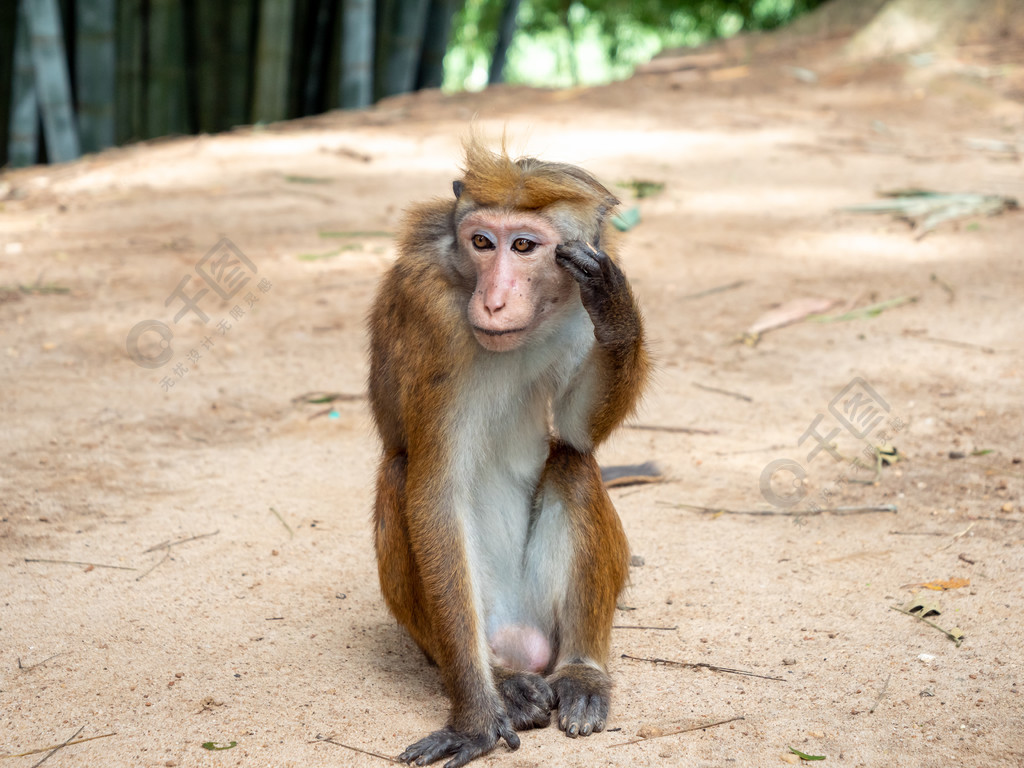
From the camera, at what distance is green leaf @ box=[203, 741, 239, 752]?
321 cm

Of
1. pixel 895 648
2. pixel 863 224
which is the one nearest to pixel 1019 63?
pixel 863 224

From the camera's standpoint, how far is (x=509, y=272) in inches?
129

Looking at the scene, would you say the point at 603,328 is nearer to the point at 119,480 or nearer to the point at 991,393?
the point at 119,480

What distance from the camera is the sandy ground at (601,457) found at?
3.45 m

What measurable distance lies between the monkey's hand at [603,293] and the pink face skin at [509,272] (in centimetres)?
7

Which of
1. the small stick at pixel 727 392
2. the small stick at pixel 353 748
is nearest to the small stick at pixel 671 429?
the small stick at pixel 727 392

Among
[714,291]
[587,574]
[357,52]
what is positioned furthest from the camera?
[357,52]

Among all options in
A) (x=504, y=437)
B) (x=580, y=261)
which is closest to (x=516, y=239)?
(x=580, y=261)

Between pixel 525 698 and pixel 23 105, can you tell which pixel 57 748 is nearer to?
pixel 525 698

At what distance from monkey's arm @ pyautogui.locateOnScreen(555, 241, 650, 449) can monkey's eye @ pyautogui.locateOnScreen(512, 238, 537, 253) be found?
0.26ft

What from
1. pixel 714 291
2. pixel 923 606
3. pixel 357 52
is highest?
pixel 357 52

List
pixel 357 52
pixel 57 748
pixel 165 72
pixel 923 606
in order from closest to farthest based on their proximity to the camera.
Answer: pixel 57 748, pixel 923 606, pixel 357 52, pixel 165 72

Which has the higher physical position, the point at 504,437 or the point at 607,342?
the point at 607,342

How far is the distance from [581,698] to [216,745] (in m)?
1.16
